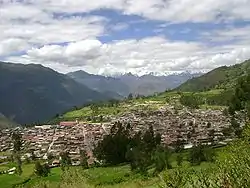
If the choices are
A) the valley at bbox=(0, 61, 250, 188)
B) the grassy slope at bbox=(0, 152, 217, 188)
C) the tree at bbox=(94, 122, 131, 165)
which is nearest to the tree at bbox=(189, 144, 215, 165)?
the valley at bbox=(0, 61, 250, 188)

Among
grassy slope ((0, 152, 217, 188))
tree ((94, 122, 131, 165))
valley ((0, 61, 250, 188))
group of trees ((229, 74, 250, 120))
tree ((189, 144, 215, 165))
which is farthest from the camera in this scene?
tree ((94, 122, 131, 165))

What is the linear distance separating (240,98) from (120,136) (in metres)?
43.3

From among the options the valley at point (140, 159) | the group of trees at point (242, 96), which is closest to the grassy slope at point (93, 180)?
the valley at point (140, 159)

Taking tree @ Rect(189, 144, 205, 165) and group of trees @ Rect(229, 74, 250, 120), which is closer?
group of trees @ Rect(229, 74, 250, 120)

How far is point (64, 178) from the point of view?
192ft

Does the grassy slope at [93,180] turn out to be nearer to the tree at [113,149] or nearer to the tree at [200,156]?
the tree at [200,156]

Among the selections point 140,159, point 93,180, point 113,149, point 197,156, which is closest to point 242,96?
point 197,156

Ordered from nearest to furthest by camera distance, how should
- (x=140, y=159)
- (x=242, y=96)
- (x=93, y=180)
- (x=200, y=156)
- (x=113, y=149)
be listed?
1. (x=242, y=96)
2. (x=200, y=156)
3. (x=93, y=180)
4. (x=140, y=159)
5. (x=113, y=149)

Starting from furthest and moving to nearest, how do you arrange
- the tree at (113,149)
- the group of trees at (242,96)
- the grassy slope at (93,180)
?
1. the tree at (113,149)
2. the group of trees at (242,96)
3. the grassy slope at (93,180)

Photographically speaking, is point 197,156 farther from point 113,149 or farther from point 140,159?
point 113,149

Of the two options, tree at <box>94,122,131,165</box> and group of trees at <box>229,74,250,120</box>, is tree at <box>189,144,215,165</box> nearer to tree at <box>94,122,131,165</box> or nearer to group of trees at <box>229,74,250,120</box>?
group of trees at <box>229,74,250,120</box>

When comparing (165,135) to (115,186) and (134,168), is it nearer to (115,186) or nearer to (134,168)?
(134,168)

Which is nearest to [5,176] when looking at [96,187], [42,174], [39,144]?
[42,174]

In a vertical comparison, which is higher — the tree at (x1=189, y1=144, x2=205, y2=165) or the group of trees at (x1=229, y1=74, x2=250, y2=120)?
the group of trees at (x1=229, y1=74, x2=250, y2=120)
